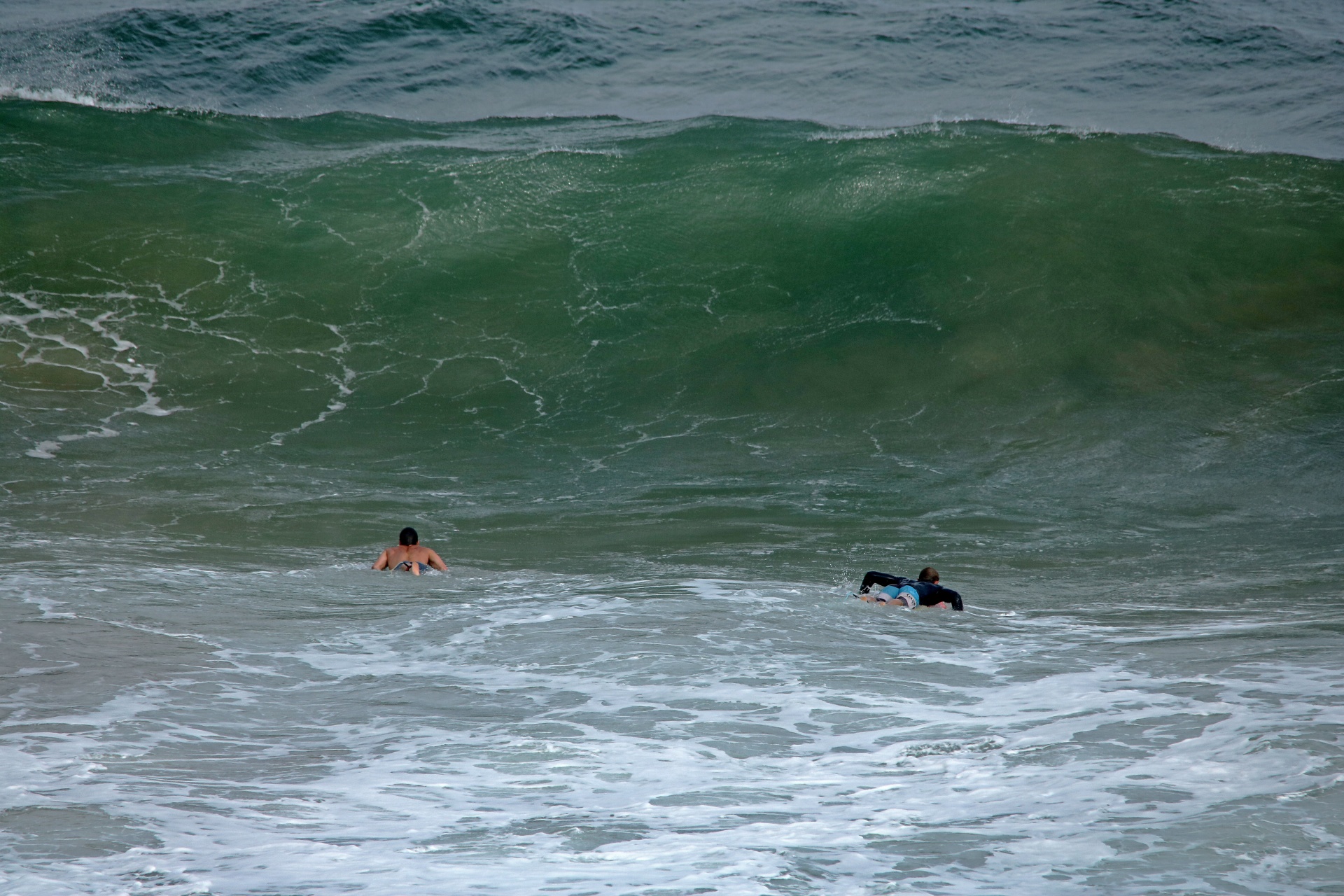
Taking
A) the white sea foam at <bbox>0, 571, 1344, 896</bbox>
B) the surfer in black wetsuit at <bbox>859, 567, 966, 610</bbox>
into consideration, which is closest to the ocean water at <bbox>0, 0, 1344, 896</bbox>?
the white sea foam at <bbox>0, 571, 1344, 896</bbox>

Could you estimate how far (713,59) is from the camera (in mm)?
19969

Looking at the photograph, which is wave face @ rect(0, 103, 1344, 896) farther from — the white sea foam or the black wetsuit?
the black wetsuit

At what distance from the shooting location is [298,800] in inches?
160

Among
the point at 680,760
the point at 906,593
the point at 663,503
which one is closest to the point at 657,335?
the point at 663,503

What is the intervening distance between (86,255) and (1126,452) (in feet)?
42.5

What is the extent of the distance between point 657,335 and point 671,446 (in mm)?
2663

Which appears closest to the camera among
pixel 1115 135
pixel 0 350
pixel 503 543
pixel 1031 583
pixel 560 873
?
pixel 560 873

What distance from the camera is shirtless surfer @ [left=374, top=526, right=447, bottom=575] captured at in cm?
801

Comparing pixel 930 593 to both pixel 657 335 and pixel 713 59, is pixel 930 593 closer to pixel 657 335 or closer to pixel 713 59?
pixel 657 335

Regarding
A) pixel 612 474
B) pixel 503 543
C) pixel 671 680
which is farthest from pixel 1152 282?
pixel 671 680

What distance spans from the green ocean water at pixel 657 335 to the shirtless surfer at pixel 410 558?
23.7 inches

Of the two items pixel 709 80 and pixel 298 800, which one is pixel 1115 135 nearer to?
pixel 709 80

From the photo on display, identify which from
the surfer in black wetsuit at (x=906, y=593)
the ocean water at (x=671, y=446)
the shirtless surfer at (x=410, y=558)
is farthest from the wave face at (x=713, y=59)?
the surfer in black wetsuit at (x=906, y=593)

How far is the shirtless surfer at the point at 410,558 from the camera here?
801 cm
